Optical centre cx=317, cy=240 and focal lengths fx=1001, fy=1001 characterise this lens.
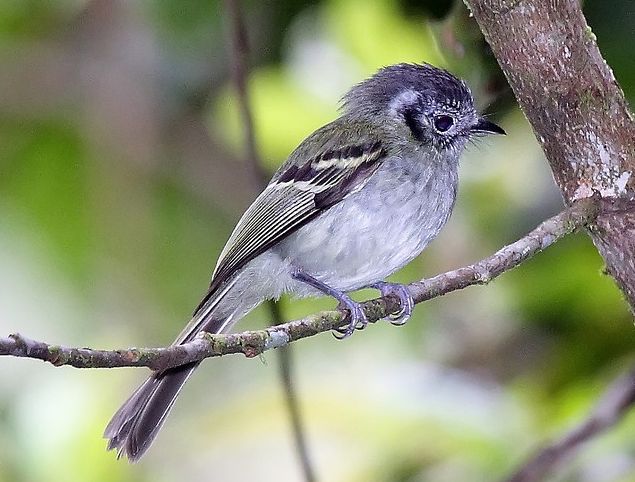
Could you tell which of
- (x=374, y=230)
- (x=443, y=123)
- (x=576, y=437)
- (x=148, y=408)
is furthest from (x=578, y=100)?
(x=148, y=408)

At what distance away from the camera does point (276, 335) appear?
1806 millimetres

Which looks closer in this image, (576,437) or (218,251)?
(576,437)

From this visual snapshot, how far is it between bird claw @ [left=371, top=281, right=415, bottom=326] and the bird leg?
0.35ft

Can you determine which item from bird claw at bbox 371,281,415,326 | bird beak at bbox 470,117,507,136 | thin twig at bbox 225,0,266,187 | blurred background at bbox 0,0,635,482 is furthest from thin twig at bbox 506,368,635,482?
thin twig at bbox 225,0,266,187

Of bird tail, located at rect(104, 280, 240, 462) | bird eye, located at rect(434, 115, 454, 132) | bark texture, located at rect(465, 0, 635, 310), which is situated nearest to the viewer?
bark texture, located at rect(465, 0, 635, 310)

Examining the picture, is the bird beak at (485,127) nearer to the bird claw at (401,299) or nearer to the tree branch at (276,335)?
the bird claw at (401,299)

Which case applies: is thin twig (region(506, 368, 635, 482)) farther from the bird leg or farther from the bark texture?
the bark texture

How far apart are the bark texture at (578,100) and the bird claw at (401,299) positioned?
45cm

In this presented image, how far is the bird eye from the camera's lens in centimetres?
324

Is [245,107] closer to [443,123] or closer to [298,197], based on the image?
[298,197]

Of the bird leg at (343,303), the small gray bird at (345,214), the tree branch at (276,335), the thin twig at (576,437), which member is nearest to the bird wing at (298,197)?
the small gray bird at (345,214)

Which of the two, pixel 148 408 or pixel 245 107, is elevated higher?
pixel 245 107

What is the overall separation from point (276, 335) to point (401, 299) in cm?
74

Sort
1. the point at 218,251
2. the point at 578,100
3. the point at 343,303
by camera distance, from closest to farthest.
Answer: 1. the point at 578,100
2. the point at 343,303
3. the point at 218,251
